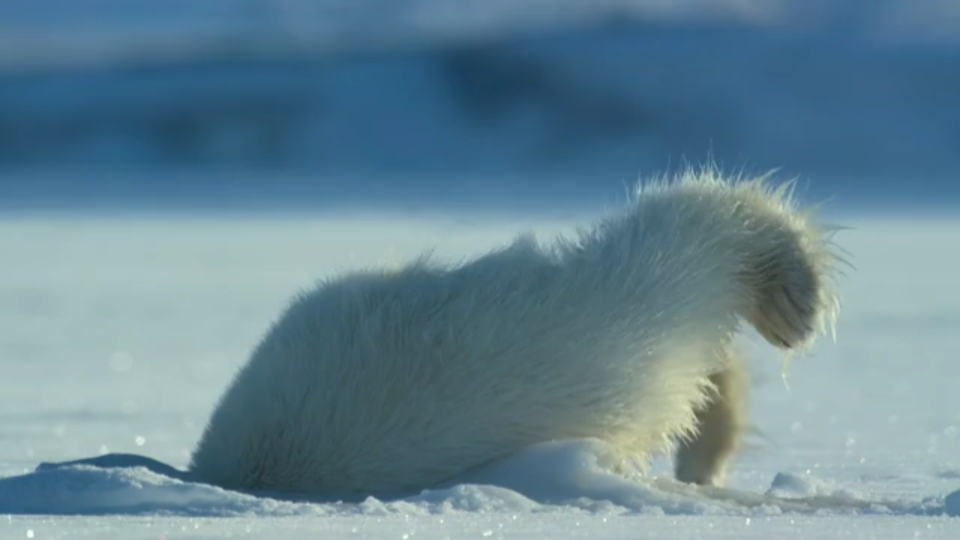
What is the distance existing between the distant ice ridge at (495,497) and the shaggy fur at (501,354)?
0.15 meters

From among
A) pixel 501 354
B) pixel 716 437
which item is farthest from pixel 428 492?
pixel 716 437

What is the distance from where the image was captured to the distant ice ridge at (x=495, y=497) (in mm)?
4637

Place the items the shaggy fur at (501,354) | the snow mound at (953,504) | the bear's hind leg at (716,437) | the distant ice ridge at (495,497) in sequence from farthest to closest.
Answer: the bear's hind leg at (716,437)
the shaggy fur at (501,354)
the snow mound at (953,504)
the distant ice ridge at (495,497)

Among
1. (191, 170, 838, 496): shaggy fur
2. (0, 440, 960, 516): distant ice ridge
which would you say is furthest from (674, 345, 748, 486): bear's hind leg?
(0, 440, 960, 516): distant ice ridge

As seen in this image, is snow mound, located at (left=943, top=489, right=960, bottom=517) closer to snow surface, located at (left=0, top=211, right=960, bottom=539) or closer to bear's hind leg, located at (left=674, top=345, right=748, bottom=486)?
snow surface, located at (left=0, top=211, right=960, bottom=539)

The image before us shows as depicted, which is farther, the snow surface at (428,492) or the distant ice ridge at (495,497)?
the distant ice ridge at (495,497)

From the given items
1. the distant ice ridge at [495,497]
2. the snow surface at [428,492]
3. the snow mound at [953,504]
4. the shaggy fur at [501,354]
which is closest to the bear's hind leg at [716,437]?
the snow surface at [428,492]

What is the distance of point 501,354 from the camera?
5.30 metres

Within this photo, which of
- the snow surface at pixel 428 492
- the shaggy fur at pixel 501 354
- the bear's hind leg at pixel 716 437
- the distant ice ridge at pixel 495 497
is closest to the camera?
the snow surface at pixel 428 492

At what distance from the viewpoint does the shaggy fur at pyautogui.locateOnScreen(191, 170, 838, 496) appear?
17.1ft

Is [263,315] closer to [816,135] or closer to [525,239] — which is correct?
[525,239]

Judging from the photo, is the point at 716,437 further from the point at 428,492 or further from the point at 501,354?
the point at 428,492

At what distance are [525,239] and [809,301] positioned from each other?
3.10ft

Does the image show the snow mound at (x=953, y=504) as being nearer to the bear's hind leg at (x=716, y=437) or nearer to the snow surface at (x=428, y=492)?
the snow surface at (x=428, y=492)
